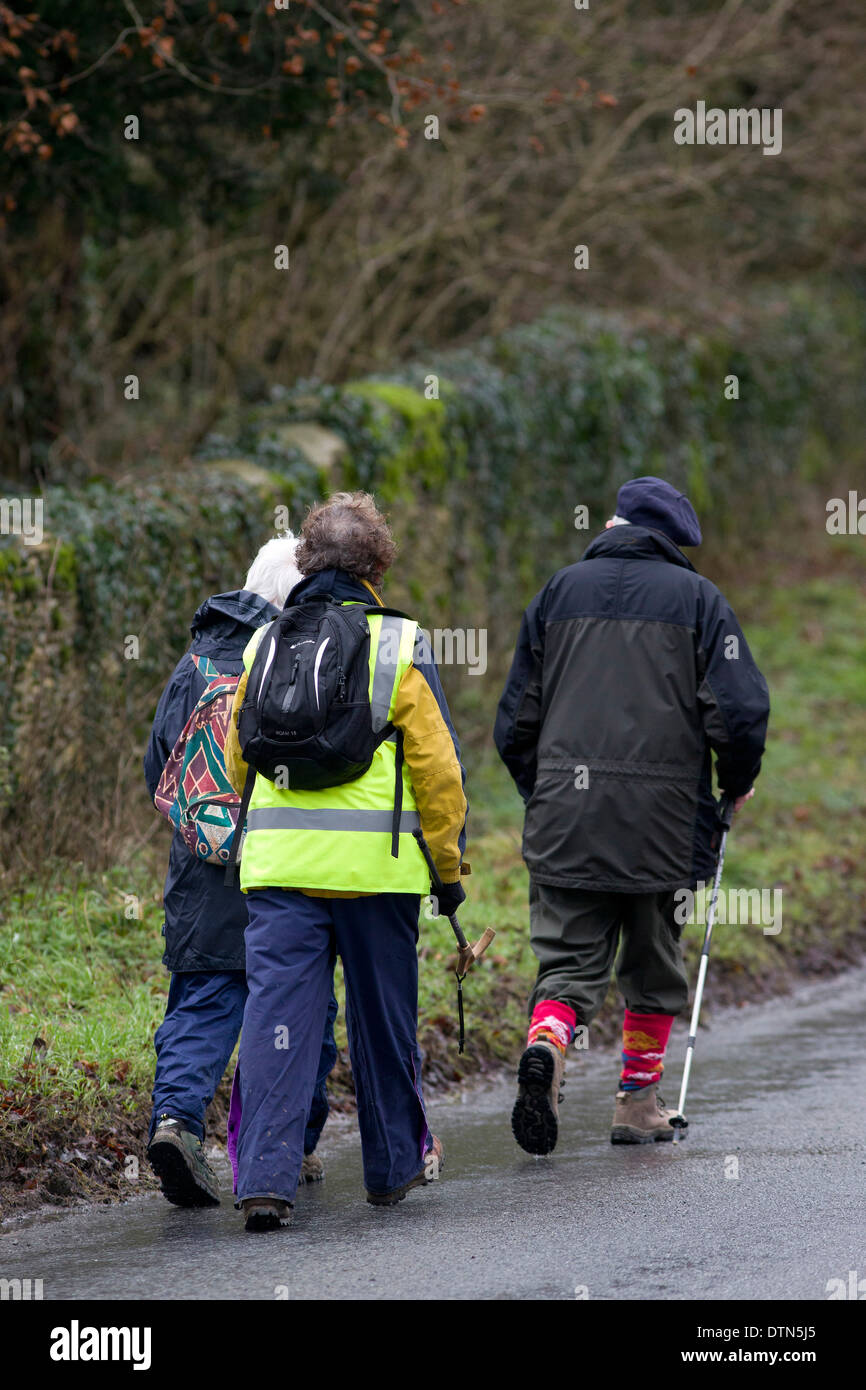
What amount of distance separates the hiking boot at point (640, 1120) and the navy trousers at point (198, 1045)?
3.44ft

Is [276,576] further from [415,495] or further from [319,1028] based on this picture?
[415,495]

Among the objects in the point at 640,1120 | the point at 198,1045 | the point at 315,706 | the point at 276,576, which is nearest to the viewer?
the point at 315,706

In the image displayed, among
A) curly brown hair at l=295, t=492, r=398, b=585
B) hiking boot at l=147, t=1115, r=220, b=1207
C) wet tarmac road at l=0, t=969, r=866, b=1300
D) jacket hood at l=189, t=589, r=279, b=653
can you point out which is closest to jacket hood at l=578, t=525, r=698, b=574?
curly brown hair at l=295, t=492, r=398, b=585

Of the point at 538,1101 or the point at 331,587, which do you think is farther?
the point at 538,1101

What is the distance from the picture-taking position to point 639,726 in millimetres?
5781

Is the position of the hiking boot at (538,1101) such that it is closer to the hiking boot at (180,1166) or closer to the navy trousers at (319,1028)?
the navy trousers at (319,1028)

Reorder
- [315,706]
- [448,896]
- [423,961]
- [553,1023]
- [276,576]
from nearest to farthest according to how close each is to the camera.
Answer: [315,706]
[448,896]
[276,576]
[553,1023]
[423,961]

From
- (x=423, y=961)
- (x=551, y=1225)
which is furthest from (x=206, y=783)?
(x=423, y=961)

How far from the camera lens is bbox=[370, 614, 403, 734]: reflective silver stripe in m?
4.86

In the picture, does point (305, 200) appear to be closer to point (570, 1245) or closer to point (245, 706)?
point (245, 706)

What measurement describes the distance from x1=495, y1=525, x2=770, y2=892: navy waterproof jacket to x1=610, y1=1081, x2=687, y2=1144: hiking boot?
0.72m

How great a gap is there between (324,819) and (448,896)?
500 mm

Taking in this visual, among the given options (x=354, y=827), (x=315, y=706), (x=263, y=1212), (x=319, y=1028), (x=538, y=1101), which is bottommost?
(x=263, y=1212)

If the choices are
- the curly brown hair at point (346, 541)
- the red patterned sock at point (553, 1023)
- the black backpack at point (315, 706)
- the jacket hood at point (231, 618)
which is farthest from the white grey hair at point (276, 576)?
the red patterned sock at point (553, 1023)
